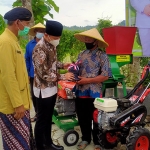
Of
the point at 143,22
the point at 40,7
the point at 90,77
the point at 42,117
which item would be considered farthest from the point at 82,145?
the point at 40,7

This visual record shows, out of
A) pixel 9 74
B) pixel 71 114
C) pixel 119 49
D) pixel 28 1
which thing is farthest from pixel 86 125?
pixel 28 1

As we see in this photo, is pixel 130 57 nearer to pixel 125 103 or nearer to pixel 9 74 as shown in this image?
pixel 125 103

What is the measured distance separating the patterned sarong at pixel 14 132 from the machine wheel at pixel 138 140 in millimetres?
1266

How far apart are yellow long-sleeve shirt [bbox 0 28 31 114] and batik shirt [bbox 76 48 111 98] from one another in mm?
1178

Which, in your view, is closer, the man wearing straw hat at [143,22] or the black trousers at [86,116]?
the black trousers at [86,116]

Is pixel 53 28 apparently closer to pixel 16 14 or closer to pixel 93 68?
pixel 16 14

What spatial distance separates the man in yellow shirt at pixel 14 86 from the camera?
221cm

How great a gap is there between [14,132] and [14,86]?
1.76ft

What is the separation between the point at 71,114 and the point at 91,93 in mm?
741

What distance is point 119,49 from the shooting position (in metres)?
3.72

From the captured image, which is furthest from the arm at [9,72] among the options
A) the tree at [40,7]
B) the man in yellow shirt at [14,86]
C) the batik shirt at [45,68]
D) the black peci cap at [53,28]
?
the tree at [40,7]

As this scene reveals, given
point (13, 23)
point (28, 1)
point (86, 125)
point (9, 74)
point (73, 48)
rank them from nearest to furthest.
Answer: point (9, 74) → point (13, 23) → point (86, 125) → point (28, 1) → point (73, 48)

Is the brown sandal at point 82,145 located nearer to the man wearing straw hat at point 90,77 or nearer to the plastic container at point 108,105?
the man wearing straw hat at point 90,77

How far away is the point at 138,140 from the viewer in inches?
117
